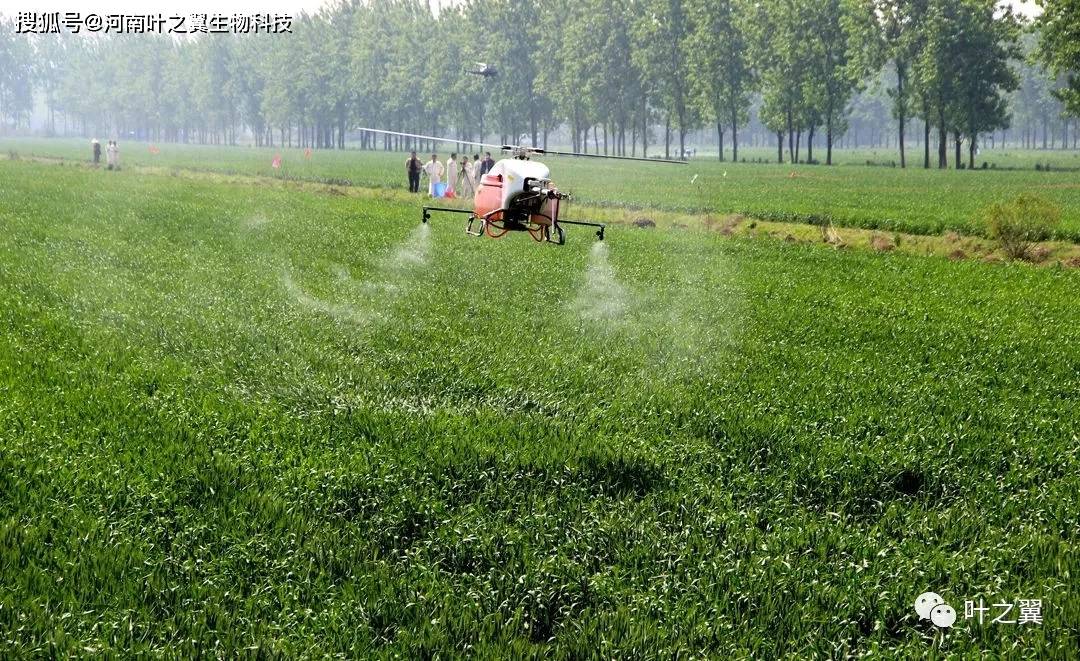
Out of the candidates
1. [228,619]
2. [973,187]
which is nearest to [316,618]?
[228,619]

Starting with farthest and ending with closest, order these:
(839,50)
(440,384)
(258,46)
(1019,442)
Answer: (839,50) < (258,46) < (440,384) < (1019,442)

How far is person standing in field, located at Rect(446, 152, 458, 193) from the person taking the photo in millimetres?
10844

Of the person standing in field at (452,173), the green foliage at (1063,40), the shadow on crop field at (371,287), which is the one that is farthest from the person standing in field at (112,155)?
the green foliage at (1063,40)

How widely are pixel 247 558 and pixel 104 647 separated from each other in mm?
2156

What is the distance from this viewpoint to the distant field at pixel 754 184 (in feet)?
33.5

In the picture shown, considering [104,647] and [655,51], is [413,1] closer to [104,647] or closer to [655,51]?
[104,647]

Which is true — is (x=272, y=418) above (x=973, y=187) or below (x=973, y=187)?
below

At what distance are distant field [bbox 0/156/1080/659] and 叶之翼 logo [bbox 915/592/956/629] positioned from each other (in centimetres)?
12

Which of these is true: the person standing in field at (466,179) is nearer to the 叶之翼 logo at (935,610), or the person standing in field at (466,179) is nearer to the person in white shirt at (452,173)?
the person in white shirt at (452,173)

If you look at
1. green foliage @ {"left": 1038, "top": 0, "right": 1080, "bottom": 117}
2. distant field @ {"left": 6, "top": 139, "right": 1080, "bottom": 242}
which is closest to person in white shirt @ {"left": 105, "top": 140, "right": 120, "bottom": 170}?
distant field @ {"left": 6, "top": 139, "right": 1080, "bottom": 242}

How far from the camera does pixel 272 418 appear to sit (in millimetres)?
16562

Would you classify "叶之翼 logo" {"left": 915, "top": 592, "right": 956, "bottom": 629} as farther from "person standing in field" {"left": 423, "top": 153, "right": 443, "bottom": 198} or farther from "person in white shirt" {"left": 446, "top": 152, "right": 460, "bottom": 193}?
"person standing in field" {"left": 423, "top": 153, "right": 443, "bottom": 198}

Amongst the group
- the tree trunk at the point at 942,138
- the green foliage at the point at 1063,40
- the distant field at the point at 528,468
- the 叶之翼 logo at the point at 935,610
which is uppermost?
the green foliage at the point at 1063,40

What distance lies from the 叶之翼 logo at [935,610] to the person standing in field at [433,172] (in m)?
6.45
